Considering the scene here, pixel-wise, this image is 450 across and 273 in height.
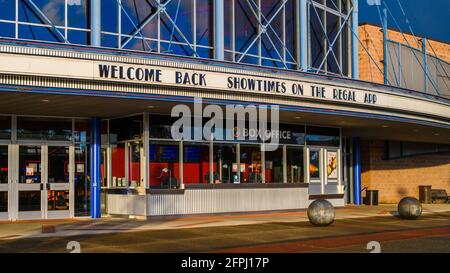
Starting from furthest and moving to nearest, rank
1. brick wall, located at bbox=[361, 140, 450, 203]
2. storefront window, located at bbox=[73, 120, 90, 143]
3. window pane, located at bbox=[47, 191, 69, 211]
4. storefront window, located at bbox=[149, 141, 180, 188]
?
brick wall, located at bbox=[361, 140, 450, 203], storefront window, located at bbox=[73, 120, 90, 143], storefront window, located at bbox=[149, 141, 180, 188], window pane, located at bbox=[47, 191, 69, 211]

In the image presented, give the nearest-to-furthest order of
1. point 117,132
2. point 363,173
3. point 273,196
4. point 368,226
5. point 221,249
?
point 221,249 < point 368,226 < point 117,132 < point 273,196 < point 363,173

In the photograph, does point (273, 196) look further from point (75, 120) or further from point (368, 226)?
point (75, 120)

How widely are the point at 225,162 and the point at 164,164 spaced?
2757 millimetres

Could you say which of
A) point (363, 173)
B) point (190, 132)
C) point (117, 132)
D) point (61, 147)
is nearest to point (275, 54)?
point (190, 132)

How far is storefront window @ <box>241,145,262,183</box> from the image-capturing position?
2519 cm

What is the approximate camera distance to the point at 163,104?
20.5m

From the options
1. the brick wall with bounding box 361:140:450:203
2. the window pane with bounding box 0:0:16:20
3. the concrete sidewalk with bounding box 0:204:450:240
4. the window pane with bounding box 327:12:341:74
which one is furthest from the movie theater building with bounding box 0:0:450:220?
the brick wall with bounding box 361:140:450:203

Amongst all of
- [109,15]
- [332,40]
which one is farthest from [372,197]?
[109,15]

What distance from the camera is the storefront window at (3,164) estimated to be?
2174 cm

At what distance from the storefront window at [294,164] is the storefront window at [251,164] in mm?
1640

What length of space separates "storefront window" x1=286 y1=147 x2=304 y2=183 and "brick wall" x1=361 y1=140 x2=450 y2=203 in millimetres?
10078

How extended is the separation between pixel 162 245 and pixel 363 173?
23664 mm

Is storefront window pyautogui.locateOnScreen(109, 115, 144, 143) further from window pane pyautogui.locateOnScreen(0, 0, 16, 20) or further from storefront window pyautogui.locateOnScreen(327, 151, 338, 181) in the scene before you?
storefront window pyautogui.locateOnScreen(327, 151, 338, 181)

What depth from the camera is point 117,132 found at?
23734 millimetres
